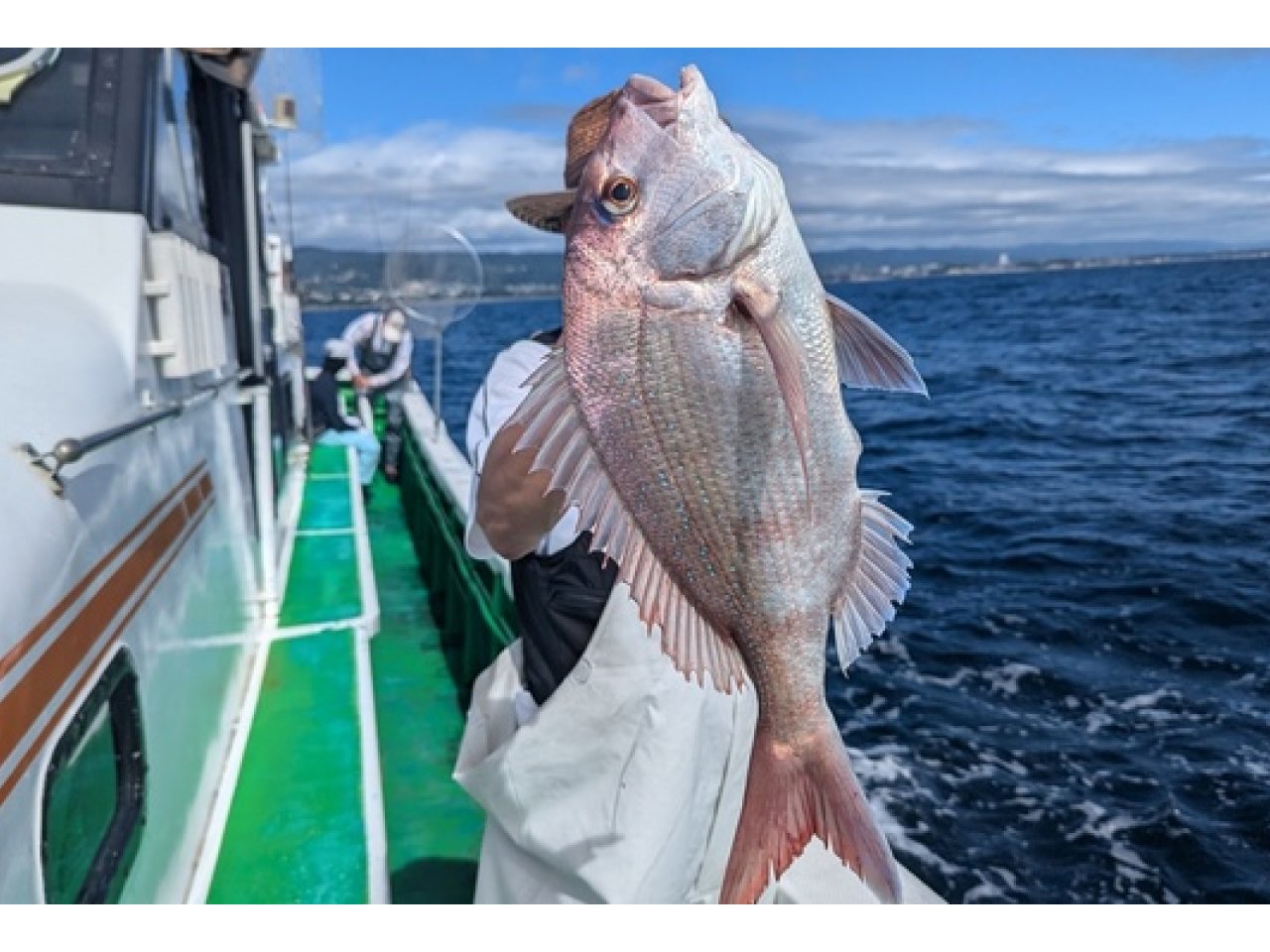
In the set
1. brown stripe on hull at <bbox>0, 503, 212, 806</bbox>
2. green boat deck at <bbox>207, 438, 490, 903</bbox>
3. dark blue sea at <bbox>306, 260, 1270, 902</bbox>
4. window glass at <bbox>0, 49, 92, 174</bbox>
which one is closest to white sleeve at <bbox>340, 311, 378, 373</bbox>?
green boat deck at <bbox>207, 438, 490, 903</bbox>

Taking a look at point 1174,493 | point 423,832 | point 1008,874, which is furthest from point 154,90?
point 1174,493

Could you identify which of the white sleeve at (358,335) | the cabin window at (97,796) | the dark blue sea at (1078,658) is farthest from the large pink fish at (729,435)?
the white sleeve at (358,335)

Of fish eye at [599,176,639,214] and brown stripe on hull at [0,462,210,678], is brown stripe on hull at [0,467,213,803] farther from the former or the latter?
fish eye at [599,176,639,214]

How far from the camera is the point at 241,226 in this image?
5828 mm

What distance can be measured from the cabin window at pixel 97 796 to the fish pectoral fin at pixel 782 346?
1.67 metres

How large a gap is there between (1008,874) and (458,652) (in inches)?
144

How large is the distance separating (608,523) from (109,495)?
162 centimetres

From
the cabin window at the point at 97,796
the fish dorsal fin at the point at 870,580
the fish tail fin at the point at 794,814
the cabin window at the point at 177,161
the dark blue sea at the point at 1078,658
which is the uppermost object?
the cabin window at the point at 177,161

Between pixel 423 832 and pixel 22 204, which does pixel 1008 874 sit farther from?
pixel 22 204

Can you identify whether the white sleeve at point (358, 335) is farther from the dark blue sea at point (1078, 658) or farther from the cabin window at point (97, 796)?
the cabin window at point (97, 796)

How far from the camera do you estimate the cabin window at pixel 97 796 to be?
206 cm

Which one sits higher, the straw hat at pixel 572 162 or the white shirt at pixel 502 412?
the straw hat at pixel 572 162

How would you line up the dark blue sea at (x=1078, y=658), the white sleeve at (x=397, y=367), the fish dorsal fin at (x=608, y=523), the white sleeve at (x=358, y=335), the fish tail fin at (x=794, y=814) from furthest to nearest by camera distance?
the white sleeve at (x=358, y=335)
the white sleeve at (x=397, y=367)
the dark blue sea at (x=1078, y=658)
the fish tail fin at (x=794, y=814)
the fish dorsal fin at (x=608, y=523)

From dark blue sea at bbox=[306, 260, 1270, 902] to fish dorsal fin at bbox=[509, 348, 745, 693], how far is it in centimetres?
478
